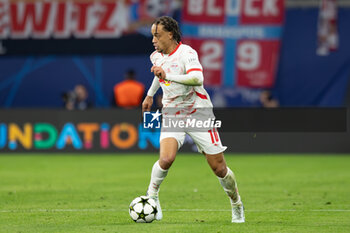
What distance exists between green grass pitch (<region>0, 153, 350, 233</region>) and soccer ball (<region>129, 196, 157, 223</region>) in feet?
0.36

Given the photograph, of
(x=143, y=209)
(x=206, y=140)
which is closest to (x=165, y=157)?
(x=206, y=140)

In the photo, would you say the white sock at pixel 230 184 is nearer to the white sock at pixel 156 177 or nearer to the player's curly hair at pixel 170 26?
the white sock at pixel 156 177

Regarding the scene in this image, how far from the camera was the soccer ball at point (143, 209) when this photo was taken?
29.0ft

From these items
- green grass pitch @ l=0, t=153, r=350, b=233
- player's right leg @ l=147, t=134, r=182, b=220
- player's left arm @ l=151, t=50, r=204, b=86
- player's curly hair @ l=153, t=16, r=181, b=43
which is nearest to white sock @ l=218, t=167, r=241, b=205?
green grass pitch @ l=0, t=153, r=350, b=233

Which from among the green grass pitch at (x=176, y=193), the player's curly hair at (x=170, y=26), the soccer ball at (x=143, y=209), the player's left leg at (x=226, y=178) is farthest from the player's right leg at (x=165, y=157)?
the player's curly hair at (x=170, y=26)

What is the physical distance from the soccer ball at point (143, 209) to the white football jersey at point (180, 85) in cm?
101

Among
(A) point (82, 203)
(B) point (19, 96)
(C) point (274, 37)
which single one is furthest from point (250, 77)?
(A) point (82, 203)

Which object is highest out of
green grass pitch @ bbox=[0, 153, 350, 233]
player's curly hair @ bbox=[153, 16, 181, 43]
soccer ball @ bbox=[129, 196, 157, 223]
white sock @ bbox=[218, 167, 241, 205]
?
player's curly hair @ bbox=[153, 16, 181, 43]

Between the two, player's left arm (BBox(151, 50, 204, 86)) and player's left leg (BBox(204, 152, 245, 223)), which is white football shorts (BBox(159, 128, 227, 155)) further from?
player's left arm (BBox(151, 50, 204, 86))

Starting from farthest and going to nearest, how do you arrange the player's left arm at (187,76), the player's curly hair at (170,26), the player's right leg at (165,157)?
the player's curly hair at (170,26) → the player's right leg at (165,157) → the player's left arm at (187,76)

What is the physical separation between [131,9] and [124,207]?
11034 mm

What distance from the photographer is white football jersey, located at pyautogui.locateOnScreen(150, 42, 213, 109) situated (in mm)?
8836

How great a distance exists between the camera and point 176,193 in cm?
1234

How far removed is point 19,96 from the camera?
73.8 feet
